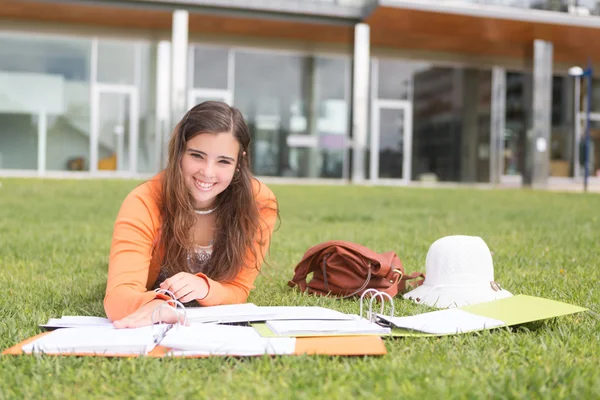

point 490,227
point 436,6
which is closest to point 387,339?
point 490,227

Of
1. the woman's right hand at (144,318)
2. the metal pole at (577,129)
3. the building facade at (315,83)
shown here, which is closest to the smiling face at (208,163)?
the woman's right hand at (144,318)

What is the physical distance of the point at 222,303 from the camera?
3.12m

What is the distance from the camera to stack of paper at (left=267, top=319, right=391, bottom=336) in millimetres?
2459

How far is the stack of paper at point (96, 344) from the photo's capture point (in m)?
2.28

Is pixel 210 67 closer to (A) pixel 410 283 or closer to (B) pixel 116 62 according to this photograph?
(B) pixel 116 62

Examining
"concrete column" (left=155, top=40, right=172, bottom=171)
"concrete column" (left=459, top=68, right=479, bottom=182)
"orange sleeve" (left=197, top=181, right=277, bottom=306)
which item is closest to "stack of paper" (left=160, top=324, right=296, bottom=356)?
"orange sleeve" (left=197, top=181, right=277, bottom=306)

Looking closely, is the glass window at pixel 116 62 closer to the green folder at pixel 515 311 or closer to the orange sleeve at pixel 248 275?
the orange sleeve at pixel 248 275

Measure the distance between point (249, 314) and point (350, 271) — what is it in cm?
107

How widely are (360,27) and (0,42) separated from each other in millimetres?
9658

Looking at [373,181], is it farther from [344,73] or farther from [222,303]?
[222,303]

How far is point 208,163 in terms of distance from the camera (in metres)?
3.01

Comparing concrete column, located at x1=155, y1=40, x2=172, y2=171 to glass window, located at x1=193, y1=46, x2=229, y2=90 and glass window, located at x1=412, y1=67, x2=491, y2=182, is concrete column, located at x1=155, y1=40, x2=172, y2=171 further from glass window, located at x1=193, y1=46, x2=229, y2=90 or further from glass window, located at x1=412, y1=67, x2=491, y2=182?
glass window, located at x1=412, y1=67, x2=491, y2=182

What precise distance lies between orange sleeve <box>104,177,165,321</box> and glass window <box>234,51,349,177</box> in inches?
711

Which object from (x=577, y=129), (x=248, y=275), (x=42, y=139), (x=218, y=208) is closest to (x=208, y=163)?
(x=218, y=208)
